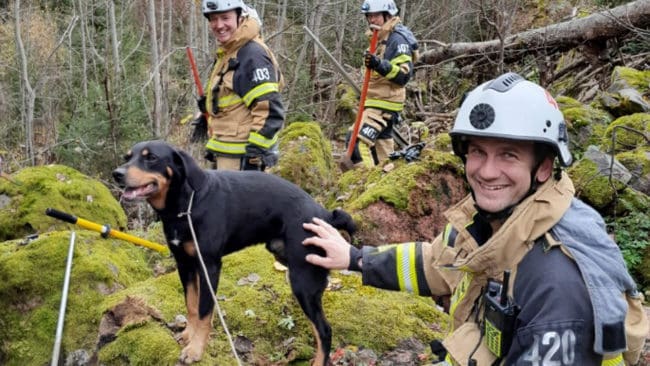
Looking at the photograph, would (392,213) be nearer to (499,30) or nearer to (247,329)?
(247,329)

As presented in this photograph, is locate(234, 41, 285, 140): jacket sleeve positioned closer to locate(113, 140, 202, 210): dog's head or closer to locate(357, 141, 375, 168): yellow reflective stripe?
locate(113, 140, 202, 210): dog's head

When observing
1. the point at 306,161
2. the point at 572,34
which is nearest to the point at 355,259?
the point at 306,161

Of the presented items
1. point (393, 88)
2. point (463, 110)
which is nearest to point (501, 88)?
point (463, 110)

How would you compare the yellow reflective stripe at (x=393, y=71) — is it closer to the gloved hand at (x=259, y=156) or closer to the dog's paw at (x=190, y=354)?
the gloved hand at (x=259, y=156)

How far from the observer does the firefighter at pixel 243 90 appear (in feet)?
17.9

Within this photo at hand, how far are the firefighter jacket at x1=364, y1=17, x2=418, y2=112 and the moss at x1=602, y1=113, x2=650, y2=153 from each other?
2.85 metres

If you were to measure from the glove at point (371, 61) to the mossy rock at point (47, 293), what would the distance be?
4.26 m

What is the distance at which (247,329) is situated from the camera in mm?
4383

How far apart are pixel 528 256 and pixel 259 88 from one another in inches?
147

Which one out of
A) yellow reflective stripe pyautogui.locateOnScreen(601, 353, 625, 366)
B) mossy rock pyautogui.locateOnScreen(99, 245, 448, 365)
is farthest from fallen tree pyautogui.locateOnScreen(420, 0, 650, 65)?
yellow reflective stripe pyautogui.locateOnScreen(601, 353, 625, 366)

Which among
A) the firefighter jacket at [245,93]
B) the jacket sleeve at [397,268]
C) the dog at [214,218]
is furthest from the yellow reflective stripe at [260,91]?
the jacket sleeve at [397,268]

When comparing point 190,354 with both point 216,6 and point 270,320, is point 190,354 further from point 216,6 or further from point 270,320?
point 216,6

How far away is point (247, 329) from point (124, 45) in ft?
52.2

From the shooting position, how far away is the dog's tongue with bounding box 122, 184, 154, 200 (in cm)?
350
